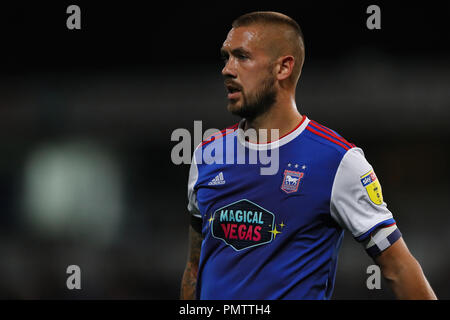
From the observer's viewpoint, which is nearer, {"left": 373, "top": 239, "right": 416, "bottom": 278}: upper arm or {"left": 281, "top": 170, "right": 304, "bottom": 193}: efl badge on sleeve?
{"left": 373, "top": 239, "right": 416, "bottom": 278}: upper arm

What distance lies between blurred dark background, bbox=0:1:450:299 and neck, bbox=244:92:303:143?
280 inches

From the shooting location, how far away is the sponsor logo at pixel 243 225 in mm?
3075

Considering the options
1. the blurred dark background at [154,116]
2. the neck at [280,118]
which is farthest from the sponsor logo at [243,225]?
the blurred dark background at [154,116]

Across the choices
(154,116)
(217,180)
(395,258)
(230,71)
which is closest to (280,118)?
(230,71)

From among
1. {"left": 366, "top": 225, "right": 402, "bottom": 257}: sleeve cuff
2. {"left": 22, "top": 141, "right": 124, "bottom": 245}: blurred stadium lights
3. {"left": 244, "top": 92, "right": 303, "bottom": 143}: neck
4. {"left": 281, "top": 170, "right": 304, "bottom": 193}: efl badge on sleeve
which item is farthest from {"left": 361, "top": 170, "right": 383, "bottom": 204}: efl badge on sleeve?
{"left": 22, "top": 141, "right": 124, "bottom": 245}: blurred stadium lights

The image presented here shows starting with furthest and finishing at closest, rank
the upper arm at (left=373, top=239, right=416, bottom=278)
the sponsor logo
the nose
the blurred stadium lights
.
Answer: the blurred stadium lights < the nose < the sponsor logo < the upper arm at (left=373, top=239, right=416, bottom=278)

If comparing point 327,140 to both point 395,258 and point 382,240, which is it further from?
point 395,258

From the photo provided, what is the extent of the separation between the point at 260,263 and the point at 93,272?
743 cm

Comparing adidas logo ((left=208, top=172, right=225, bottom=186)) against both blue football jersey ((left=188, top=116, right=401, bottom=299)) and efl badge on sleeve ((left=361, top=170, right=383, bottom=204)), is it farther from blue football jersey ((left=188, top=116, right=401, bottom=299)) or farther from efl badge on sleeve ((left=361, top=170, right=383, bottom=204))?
efl badge on sleeve ((left=361, top=170, right=383, bottom=204))

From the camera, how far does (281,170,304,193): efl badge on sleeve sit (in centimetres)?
308

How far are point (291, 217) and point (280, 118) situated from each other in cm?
56
